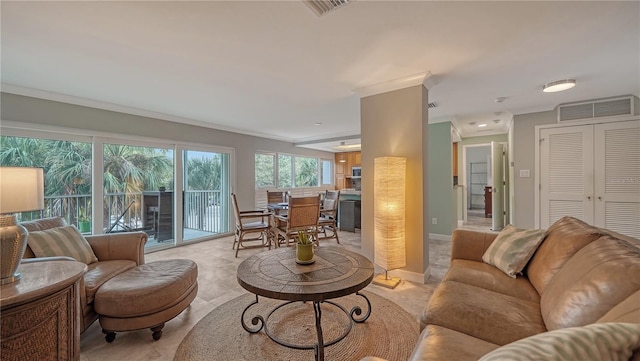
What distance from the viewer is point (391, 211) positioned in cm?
282

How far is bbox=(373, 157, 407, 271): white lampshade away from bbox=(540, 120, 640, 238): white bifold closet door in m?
3.23

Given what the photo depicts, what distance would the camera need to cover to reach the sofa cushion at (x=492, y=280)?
1.65 metres

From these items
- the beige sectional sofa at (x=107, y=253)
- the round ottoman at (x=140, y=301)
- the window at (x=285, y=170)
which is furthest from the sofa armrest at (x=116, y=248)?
the window at (x=285, y=170)

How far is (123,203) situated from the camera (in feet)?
13.4

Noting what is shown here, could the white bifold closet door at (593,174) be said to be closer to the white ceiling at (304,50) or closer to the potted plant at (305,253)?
the white ceiling at (304,50)

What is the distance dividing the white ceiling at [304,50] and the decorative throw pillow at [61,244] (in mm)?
1599

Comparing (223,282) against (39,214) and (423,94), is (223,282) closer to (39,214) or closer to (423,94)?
(39,214)

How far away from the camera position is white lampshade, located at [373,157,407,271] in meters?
2.81

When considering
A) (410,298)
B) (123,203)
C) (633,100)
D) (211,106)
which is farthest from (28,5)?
(633,100)

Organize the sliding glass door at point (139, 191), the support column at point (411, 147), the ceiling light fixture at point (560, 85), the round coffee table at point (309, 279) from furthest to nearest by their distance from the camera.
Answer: the sliding glass door at point (139, 191) → the ceiling light fixture at point (560, 85) → the support column at point (411, 147) → the round coffee table at point (309, 279)

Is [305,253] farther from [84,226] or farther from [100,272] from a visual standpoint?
[84,226]

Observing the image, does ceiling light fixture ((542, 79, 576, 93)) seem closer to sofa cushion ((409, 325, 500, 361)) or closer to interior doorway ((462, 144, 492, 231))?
sofa cushion ((409, 325, 500, 361))

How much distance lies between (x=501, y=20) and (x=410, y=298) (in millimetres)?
2502

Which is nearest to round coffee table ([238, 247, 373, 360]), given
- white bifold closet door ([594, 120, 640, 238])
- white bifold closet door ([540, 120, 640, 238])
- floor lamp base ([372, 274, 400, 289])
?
floor lamp base ([372, 274, 400, 289])
